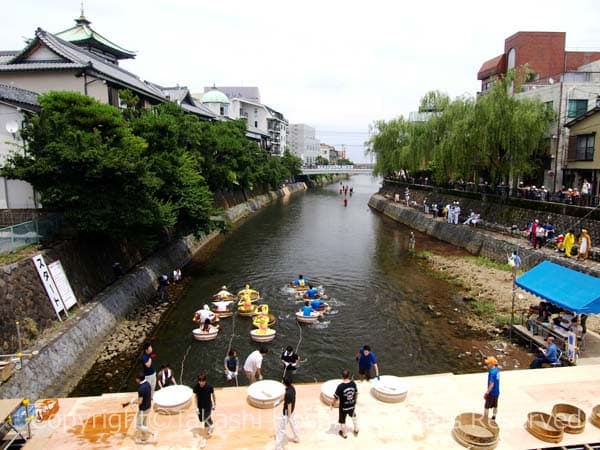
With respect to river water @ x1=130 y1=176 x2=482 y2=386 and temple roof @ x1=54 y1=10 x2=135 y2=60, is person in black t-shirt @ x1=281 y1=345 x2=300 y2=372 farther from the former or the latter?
temple roof @ x1=54 y1=10 x2=135 y2=60

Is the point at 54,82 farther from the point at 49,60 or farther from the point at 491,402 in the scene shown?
the point at 491,402

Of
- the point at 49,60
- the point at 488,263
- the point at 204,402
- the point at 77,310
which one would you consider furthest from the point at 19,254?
the point at 488,263

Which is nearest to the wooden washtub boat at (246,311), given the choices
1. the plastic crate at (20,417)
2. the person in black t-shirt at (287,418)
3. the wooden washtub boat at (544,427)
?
the person in black t-shirt at (287,418)

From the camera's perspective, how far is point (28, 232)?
18.1 meters

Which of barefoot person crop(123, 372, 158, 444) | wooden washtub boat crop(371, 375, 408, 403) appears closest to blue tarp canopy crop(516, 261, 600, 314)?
wooden washtub boat crop(371, 375, 408, 403)

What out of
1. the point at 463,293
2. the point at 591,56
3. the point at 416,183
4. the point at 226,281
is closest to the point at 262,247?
the point at 226,281

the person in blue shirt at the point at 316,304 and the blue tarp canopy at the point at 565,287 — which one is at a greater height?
the blue tarp canopy at the point at 565,287

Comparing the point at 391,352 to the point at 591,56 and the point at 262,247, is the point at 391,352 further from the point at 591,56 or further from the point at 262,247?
the point at 591,56

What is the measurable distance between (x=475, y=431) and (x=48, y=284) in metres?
15.4

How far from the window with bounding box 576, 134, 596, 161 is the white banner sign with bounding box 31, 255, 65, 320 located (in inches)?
1412

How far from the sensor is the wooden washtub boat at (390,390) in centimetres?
1128

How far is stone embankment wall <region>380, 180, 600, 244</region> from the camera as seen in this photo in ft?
87.6

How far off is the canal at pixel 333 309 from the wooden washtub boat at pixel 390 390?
4.54 meters

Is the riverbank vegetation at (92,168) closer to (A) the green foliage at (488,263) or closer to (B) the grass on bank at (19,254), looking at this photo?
(B) the grass on bank at (19,254)
